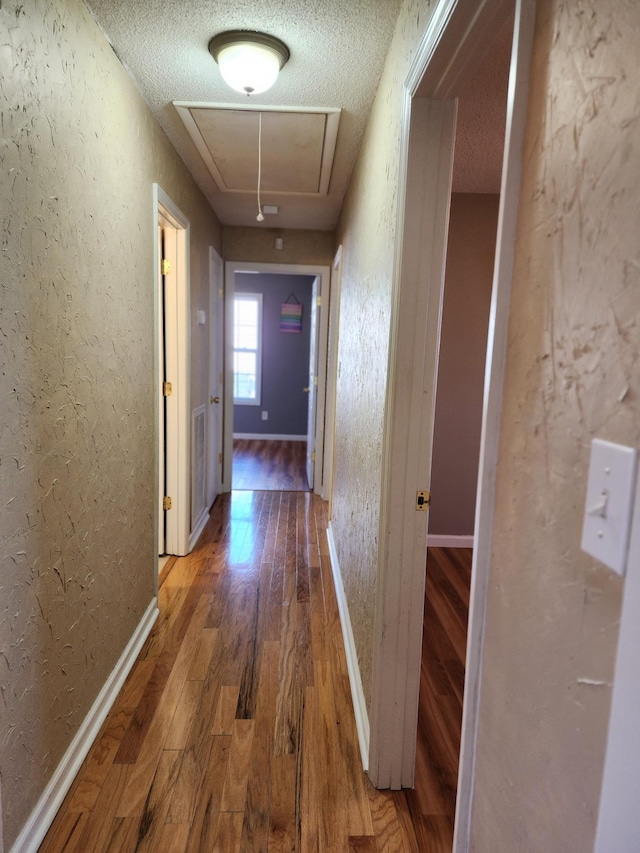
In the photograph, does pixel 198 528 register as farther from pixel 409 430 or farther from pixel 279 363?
pixel 279 363

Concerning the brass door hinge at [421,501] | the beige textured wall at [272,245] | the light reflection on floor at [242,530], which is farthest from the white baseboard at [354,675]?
the beige textured wall at [272,245]

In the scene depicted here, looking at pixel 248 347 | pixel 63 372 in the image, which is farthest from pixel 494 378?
pixel 248 347

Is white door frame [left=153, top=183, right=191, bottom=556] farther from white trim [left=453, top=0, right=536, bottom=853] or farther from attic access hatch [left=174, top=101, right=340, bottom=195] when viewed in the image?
white trim [left=453, top=0, right=536, bottom=853]

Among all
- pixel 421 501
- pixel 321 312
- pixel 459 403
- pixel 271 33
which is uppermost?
pixel 271 33

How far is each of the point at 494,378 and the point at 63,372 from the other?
48.8 inches

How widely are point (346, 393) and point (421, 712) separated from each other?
1.62m

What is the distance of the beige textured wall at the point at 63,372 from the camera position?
1201 mm

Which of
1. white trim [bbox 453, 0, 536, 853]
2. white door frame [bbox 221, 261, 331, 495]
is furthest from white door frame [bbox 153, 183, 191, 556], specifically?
white trim [bbox 453, 0, 536, 853]

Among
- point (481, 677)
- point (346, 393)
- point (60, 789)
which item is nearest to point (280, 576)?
point (346, 393)

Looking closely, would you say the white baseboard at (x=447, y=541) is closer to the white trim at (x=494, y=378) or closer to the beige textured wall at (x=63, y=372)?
the beige textured wall at (x=63, y=372)

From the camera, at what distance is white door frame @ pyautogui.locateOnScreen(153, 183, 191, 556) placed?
9.66 feet

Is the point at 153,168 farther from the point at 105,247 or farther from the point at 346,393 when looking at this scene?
the point at 346,393

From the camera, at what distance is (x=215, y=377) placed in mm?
4266

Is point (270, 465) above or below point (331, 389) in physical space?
below
